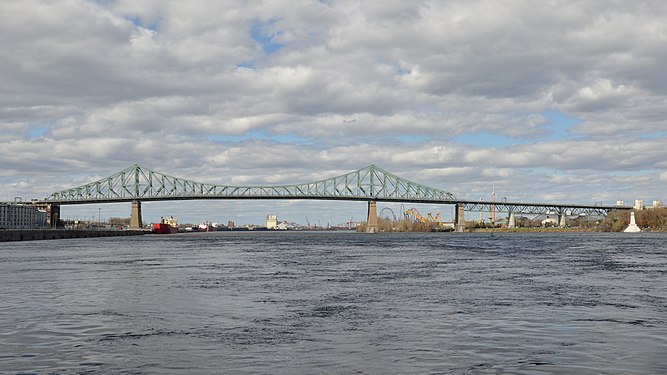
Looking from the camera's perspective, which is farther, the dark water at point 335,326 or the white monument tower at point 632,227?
the white monument tower at point 632,227

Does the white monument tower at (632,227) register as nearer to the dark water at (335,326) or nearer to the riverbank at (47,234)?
the riverbank at (47,234)

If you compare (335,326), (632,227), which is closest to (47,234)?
(335,326)

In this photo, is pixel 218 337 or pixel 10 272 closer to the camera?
pixel 218 337

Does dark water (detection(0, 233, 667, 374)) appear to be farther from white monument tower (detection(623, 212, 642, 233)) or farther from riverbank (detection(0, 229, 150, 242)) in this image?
white monument tower (detection(623, 212, 642, 233))

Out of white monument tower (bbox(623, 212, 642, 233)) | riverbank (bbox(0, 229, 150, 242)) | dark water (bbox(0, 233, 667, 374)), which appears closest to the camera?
dark water (bbox(0, 233, 667, 374))

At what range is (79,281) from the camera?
3125cm

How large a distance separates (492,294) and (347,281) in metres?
8.22

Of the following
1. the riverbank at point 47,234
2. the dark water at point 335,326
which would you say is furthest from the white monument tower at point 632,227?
the dark water at point 335,326

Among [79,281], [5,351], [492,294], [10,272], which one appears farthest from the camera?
[10,272]

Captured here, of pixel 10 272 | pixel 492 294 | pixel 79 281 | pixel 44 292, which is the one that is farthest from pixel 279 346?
pixel 10 272

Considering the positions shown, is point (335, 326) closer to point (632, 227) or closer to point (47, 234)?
point (47, 234)

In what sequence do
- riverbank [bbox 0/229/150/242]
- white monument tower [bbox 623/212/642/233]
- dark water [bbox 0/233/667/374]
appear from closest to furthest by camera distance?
dark water [bbox 0/233/667/374] < riverbank [bbox 0/229/150/242] < white monument tower [bbox 623/212/642/233]

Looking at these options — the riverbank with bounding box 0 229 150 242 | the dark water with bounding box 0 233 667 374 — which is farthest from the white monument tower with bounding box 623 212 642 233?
the dark water with bounding box 0 233 667 374

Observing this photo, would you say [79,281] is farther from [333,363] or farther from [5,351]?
[333,363]
